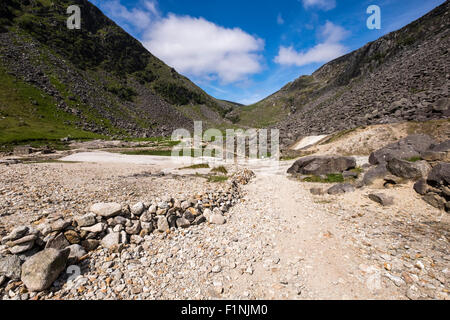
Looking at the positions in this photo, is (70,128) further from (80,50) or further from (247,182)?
(80,50)

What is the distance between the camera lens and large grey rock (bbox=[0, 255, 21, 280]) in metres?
4.80

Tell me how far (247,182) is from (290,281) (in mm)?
12972

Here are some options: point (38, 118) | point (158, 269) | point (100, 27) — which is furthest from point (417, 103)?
point (100, 27)

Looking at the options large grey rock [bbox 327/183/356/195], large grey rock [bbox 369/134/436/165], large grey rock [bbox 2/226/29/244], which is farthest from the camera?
large grey rock [bbox 369/134/436/165]

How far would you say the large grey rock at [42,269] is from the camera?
4789 mm

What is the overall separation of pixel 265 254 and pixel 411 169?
488 inches

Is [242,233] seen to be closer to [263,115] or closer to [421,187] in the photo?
[421,187]

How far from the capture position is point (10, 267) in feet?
16.1

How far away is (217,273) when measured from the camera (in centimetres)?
616

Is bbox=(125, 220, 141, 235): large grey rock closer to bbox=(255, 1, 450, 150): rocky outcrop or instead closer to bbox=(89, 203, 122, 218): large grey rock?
bbox=(89, 203, 122, 218): large grey rock

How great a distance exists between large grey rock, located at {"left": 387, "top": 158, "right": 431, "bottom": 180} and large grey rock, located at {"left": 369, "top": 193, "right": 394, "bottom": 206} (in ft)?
10.0

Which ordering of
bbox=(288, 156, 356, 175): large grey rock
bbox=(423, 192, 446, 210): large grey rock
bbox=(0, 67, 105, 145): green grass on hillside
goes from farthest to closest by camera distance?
bbox=(0, 67, 105, 145): green grass on hillside
bbox=(288, 156, 356, 175): large grey rock
bbox=(423, 192, 446, 210): large grey rock

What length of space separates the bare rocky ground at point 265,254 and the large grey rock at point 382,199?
29 centimetres

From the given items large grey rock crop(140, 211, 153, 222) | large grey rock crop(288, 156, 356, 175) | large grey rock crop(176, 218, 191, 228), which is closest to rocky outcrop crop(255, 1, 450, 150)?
large grey rock crop(288, 156, 356, 175)
